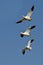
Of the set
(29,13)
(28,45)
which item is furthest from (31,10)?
(28,45)

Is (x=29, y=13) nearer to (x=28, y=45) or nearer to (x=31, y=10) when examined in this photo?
(x=31, y=10)

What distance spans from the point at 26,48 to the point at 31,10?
297 inches

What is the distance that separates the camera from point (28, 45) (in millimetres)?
79500

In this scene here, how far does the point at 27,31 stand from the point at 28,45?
4.22 metres

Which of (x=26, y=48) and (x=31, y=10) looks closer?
(x=31, y=10)

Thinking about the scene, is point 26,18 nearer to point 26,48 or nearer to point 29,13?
point 29,13

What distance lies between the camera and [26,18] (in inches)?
2911

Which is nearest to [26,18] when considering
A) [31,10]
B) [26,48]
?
[31,10]

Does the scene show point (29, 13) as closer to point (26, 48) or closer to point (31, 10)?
point (31, 10)

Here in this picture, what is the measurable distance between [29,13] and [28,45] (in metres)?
6.35

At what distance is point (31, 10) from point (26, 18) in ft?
4.47

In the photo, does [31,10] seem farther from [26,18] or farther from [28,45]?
[28,45]

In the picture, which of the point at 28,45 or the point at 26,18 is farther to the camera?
the point at 28,45

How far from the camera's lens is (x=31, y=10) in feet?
243
